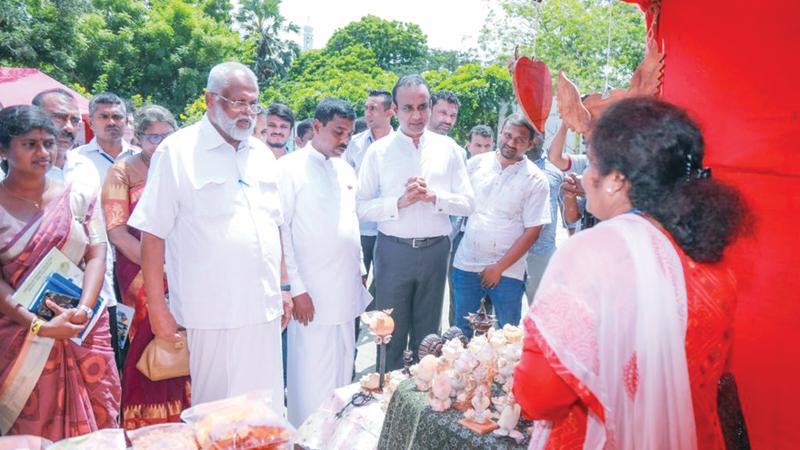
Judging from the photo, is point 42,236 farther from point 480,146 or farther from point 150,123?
point 480,146

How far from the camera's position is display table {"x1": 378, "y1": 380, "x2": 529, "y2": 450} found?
77.6 inches

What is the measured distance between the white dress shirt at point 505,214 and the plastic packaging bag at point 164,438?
8.65ft

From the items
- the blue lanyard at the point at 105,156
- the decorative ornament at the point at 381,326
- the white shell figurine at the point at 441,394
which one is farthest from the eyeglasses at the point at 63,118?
the white shell figurine at the point at 441,394

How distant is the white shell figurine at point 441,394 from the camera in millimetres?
2148

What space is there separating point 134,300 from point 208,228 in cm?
89

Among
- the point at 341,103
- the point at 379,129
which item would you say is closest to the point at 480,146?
the point at 379,129

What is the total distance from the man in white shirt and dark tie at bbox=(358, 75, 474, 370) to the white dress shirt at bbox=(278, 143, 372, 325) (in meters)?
0.41

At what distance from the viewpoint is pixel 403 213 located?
3.80 metres

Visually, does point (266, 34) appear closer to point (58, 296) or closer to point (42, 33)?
point (42, 33)

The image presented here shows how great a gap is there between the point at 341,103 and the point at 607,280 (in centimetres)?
235

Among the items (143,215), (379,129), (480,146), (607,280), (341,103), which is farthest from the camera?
(480,146)

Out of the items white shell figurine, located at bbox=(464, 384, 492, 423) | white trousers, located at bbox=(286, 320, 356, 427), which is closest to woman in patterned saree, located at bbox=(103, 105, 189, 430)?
white trousers, located at bbox=(286, 320, 356, 427)

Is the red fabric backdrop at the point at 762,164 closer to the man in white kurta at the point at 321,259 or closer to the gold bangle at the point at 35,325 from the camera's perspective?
the man in white kurta at the point at 321,259

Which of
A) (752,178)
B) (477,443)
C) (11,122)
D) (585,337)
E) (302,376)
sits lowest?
(302,376)
